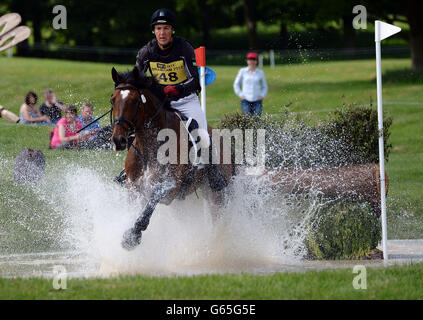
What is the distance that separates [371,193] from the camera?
354 inches

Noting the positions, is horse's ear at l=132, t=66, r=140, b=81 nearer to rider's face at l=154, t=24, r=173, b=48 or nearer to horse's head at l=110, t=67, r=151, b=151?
horse's head at l=110, t=67, r=151, b=151

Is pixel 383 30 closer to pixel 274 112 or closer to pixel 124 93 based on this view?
pixel 124 93

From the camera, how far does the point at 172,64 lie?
26.8 feet

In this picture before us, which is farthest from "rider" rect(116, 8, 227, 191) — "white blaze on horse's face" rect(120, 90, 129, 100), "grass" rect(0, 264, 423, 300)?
"grass" rect(0, 264, 423, 300)

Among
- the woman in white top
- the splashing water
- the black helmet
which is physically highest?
the woman in white top

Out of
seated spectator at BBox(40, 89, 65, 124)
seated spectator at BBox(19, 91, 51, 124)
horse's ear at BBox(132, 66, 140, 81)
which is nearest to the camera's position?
horse's ear at BBox(132, 66, 140, 81)

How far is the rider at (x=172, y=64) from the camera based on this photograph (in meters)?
8.04

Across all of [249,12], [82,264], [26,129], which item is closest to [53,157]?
[26,129]

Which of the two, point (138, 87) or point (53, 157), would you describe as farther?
point (53, 157)

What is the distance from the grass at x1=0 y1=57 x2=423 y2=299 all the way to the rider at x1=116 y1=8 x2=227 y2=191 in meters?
2.23

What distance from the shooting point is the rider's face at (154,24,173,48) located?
8.02 metres
